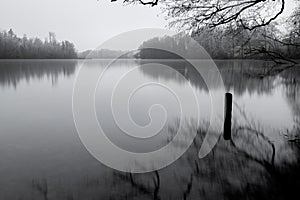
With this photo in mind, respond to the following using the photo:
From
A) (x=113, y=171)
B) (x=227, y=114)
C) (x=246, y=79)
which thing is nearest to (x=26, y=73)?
(x=246, y=79)

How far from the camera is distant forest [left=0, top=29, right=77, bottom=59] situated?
11062 centimetres

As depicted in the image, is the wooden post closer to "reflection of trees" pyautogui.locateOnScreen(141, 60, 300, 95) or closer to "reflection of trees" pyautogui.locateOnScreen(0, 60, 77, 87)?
"reflection of trees" pyautogui.locateOnScreen(141, 60, 300, 95)

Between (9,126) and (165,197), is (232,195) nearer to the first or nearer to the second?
(165,197)

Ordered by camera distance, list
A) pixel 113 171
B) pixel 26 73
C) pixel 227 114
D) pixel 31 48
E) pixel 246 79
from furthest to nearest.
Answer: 1. pixel 31 48
2. pixel 26 73
3. pixel 246 79
4. pixel 227 114
5. pixel 113 171

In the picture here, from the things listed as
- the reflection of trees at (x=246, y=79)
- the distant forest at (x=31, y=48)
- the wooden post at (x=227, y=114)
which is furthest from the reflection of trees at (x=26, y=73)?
the distant forest at (x=31, y=48)

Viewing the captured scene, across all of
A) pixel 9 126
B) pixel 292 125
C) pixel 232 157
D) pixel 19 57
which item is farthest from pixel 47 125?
pixel 19 57

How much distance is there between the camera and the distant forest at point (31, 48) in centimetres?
11062

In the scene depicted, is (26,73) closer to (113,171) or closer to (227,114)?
(113,171)

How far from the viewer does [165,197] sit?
4.80m

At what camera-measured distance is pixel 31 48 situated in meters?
125

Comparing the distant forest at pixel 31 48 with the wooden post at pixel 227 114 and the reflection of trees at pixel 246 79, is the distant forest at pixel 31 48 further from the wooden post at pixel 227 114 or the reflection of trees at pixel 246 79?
the wooden post at pixel 227 114

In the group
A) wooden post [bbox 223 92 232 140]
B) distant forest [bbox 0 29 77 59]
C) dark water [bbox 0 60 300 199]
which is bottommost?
dark water [bbox 0 60 300 199]

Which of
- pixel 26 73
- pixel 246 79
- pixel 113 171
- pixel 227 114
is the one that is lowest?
pixel 113 171

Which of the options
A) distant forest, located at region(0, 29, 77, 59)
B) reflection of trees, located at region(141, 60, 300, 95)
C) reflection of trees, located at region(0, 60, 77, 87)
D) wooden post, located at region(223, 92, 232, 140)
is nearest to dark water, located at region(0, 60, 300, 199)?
wooden post, located at region(223, 92, 232, 140)
